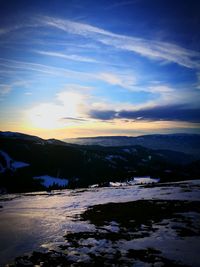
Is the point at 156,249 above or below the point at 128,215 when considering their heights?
above

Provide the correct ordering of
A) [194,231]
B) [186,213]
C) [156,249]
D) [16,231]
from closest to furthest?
1. [156,249]
2. [194,231]
3. [16,231]
4. [186,213]

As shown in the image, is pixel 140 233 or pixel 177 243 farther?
pixel 140 233

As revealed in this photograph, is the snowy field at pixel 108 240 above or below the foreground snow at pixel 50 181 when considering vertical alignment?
above

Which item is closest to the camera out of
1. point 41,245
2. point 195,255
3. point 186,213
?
point 195,255

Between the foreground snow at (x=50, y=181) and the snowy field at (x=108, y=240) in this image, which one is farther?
the foreground snow at (x=50, y=181)

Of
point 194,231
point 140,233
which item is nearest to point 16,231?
point 140,233

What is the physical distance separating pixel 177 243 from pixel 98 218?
1519 cm

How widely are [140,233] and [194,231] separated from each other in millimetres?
5290

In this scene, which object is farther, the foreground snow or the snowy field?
the foreground snow

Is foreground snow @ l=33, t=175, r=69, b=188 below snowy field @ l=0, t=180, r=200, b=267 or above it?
below

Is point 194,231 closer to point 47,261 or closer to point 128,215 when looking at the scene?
point 128,215

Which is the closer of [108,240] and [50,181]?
[108,240]

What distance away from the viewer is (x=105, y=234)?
24.7 meters

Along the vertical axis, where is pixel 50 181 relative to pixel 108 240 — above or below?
below
